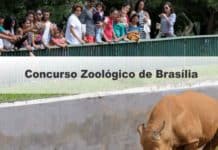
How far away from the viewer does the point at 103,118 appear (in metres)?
9.91

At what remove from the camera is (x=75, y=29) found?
14758 millimetres

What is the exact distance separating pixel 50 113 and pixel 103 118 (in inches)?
34.8

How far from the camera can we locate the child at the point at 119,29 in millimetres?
15914

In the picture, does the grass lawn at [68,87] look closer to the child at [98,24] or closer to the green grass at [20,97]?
the green grass at [20,97]

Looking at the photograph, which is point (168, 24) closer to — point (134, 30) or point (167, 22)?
point (167, 22)

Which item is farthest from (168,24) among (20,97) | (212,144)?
(212,144)

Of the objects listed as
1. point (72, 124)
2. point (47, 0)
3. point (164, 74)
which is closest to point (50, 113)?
point (72, 124)

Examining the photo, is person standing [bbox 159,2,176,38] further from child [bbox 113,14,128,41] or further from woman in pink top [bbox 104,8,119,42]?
woman in pink top [bbox 104,8,119,42]

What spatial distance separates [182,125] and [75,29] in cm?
670

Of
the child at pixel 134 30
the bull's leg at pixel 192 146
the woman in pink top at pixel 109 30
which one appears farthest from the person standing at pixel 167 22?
the bull's leg at pixel 192 146

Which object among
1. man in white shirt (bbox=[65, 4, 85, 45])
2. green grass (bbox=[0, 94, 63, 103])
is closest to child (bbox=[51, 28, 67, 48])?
man in white shirt (bbox=[65, 4, 85, 45])

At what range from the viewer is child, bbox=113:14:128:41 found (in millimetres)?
15914

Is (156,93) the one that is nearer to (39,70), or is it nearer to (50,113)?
(50,113)

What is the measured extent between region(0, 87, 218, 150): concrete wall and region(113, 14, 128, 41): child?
18.8 ft
